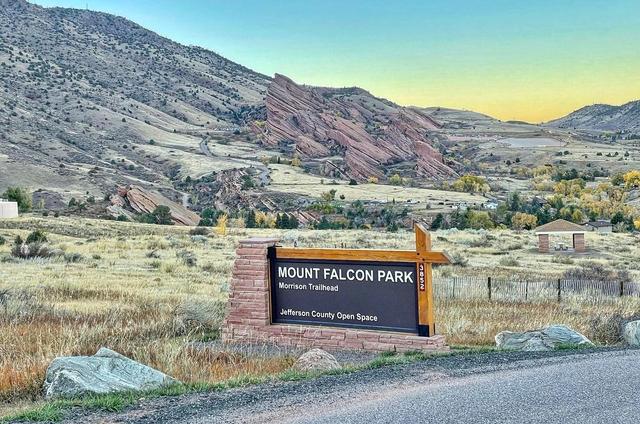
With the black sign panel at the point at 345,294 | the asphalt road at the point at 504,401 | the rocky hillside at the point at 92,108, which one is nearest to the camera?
the asphalt road at the point at 504,401

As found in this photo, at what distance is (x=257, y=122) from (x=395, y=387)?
162667 mm

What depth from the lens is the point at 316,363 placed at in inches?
383

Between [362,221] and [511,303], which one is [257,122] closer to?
[362,221]

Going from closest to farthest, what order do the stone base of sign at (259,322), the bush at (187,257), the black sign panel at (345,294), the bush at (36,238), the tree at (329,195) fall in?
the black sign panel at (345,294), the stone base of sign at (259,322), the bush at (187,257), the bush at (36,238), the tree at (329,195)

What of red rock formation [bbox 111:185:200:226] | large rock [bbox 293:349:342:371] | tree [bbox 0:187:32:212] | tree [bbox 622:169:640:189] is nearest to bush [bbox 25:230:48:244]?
tree [bbox 0:187:32:212]

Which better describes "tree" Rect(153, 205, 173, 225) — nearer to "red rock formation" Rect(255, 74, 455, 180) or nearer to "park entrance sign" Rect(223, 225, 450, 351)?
"park entrance sign" Rect(223, 225, 450, 351)

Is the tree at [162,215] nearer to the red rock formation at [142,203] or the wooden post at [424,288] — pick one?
the red rock formation at [142,203]

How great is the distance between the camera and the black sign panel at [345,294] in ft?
37.6

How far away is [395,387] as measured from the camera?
26.5 ft

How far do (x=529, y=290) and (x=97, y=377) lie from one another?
51.5 feet

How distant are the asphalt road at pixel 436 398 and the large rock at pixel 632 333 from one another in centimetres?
273

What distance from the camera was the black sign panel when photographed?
11461mm

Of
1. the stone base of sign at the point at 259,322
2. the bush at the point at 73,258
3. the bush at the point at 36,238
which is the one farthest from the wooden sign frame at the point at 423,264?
the bush at the point at 36,238

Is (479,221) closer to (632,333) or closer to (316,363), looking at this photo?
(632,333)
